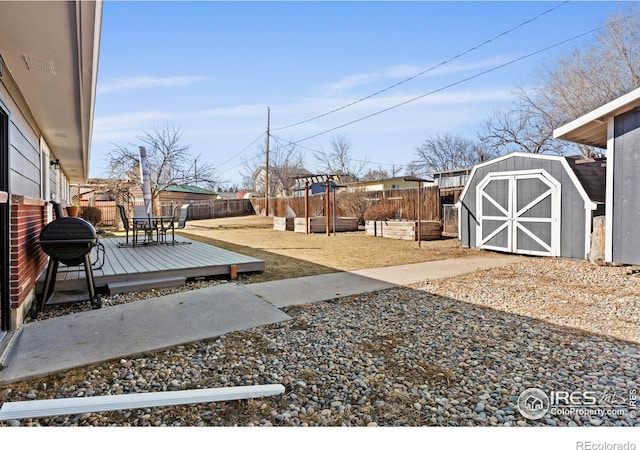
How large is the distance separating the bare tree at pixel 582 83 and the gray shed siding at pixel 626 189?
10.3 meters

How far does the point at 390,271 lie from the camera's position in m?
5.73

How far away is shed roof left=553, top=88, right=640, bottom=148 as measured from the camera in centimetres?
554

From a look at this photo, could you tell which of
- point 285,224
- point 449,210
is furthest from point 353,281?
point 285,224

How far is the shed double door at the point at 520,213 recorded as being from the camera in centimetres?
699

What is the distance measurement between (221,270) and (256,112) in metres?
21.3

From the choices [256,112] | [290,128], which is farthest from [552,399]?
[256,112]

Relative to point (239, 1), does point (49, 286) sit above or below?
below

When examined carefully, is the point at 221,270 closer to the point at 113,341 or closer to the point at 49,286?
the point at 49,286

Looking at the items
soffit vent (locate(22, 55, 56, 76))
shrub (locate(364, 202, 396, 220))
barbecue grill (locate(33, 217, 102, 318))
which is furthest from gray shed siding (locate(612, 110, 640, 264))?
shrub (locate(364, 202, 396, 220))

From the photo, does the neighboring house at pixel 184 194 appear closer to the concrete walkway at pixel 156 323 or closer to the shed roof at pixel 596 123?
the concrete walkway at pixel 156 323

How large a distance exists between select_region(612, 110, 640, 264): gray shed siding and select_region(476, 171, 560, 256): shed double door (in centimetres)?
108

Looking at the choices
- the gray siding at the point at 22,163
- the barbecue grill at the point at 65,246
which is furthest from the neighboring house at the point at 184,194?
the barbecue grill at the point at 65,246

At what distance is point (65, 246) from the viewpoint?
3.53 metres

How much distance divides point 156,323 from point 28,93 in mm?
3204
